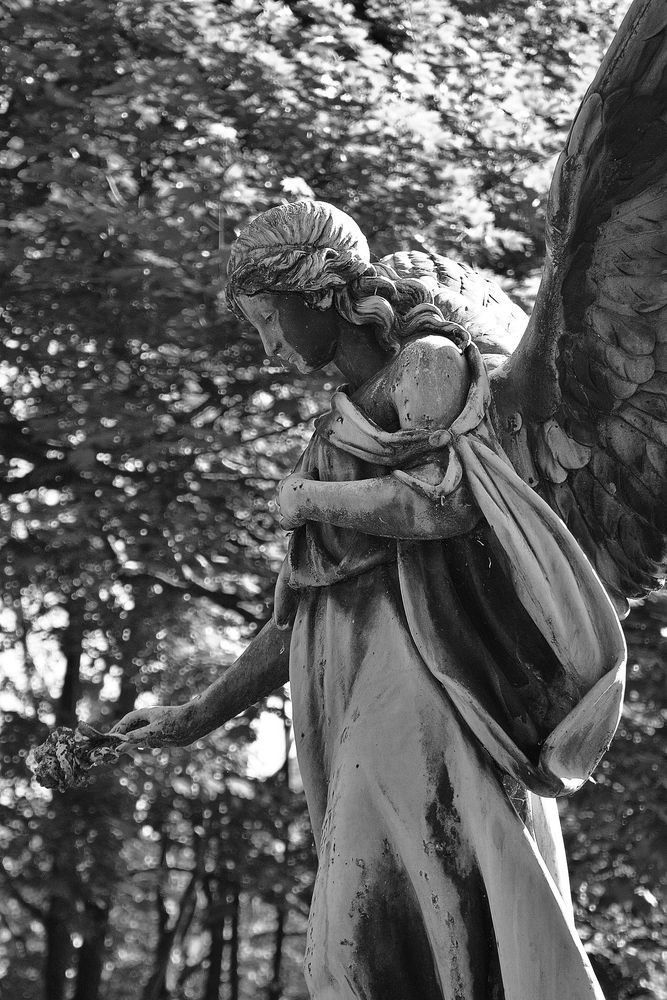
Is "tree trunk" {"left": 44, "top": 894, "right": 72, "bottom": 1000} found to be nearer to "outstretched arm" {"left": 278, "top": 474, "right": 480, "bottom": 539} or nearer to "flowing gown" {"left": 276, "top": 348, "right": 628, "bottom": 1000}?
"flowing gown" {"left": 276, "top": 348, "right": 628, "bottom": 1000}

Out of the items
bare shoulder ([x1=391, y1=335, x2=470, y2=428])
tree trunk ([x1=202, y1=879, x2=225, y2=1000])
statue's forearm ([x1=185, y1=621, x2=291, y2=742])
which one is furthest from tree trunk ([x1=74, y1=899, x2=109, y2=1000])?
bare shoulder ([x1=391, y1=335, x2=470, y2=428])

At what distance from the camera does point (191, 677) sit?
32.9ft

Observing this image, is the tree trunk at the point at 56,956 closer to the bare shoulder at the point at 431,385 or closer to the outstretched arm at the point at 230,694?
the outstretched arm at the point at 230,694

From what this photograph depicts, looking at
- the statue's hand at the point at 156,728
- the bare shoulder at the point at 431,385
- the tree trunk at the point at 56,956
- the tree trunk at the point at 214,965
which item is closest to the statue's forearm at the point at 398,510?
the bare shoulder at the point at 431,385

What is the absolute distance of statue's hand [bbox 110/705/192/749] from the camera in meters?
3.71

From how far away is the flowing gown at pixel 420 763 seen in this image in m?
3.00

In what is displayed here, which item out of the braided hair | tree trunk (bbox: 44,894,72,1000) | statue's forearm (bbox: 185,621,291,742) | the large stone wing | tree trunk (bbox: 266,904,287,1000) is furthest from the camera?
tree trunk (bbox: 266,904,287,1000)

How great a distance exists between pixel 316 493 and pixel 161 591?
20.4 feet

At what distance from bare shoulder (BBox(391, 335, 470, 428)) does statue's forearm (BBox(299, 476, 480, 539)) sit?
0.17 m

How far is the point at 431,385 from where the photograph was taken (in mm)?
3275

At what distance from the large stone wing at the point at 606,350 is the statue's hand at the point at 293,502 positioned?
0.47 m

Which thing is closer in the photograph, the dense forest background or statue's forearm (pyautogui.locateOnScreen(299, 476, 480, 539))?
statue's forearm (pyautogui.locateOnScreen(299, 476, 480, 539))

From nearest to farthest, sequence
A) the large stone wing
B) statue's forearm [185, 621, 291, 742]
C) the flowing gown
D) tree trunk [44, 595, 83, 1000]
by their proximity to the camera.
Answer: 1. the flowing gown
2. the large stone wing
3. statue's forearm [185, 621, 291, 742]
4. tree trunk [44, 595, 83, 1000]

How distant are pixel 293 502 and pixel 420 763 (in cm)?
62
